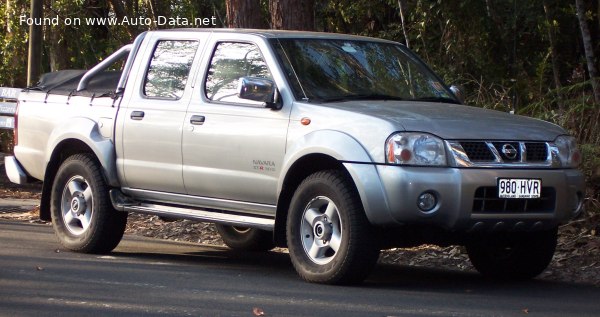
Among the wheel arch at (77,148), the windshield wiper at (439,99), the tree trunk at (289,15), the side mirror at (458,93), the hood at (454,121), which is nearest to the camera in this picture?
the hood at (454,121)

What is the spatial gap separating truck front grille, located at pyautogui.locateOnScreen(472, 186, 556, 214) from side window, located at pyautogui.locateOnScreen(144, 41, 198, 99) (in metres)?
2.71

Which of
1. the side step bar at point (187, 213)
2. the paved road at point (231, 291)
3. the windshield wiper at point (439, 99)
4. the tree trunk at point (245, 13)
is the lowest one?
the paved road at point (231, 291)

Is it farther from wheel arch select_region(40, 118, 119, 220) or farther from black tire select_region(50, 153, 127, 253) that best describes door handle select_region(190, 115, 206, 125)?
black tire select_region(50, 153, 127, 253)

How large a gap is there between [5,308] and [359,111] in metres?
2.62

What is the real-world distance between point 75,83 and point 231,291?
3.42 meters

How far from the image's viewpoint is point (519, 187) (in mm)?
7797

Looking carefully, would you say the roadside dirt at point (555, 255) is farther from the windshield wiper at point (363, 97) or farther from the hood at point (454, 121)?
the windshield wiper at point (363, 97)

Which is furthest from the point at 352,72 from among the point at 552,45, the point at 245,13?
the point at 552,45

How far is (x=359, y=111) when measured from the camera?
7992 mm

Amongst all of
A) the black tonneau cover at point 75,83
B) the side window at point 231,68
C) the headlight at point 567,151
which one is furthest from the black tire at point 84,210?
the headlight at point 567,151

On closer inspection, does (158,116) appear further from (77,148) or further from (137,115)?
(77,148)

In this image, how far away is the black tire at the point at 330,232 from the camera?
7.76 meters

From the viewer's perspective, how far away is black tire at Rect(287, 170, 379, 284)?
306 inches

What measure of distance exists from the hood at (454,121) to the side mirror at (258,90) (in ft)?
1.32
